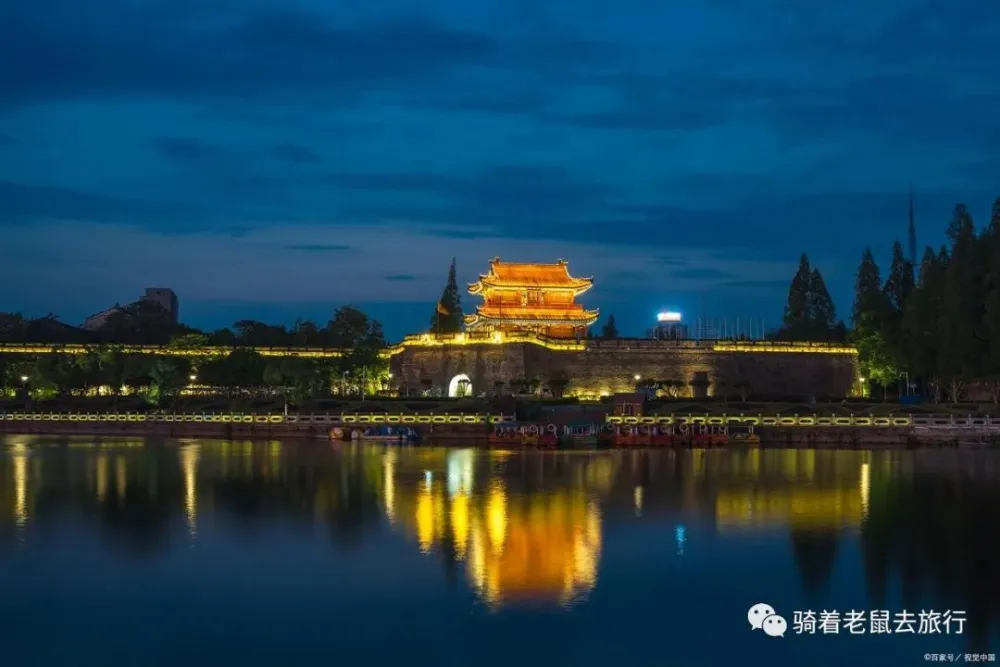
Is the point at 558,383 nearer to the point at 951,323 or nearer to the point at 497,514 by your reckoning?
the point at 951,323

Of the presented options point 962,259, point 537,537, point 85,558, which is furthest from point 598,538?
point 962,259

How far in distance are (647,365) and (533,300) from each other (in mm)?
10674

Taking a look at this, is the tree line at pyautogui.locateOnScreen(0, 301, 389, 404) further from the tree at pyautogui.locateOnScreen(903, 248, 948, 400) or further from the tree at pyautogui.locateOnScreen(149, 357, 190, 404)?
the tree at pyautogui.locateOnScreen(903, 248, 948, 400)

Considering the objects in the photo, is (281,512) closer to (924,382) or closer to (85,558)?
(85,558)

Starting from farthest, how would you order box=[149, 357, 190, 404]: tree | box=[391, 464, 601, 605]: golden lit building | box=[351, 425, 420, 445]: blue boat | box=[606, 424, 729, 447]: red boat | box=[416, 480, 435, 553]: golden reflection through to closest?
box=[149, 357, 190, 404]: tree → box=[351, 425, 420, 445]: blue boat → box=[606, 424, 729, 447]: red boat → box=[416, 480, 435, 553]: golden reflection → box=[391, 464, 601, 605]: golden lit building

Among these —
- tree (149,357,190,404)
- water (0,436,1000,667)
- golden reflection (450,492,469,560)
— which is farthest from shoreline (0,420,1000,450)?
golden reflection (450,492,469,560)

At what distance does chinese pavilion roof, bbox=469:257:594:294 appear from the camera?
72.3m

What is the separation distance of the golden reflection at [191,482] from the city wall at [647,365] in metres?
21.6

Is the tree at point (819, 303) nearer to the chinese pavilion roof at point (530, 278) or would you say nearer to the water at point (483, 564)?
the chinese pavilion roof at point (530, 278)

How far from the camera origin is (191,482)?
105 ft

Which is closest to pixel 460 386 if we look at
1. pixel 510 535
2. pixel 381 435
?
pixel 381 435

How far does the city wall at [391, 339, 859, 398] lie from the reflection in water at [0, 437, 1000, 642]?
74.3 feet

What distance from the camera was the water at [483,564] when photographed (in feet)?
49.8

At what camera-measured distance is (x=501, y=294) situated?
7256 cm
